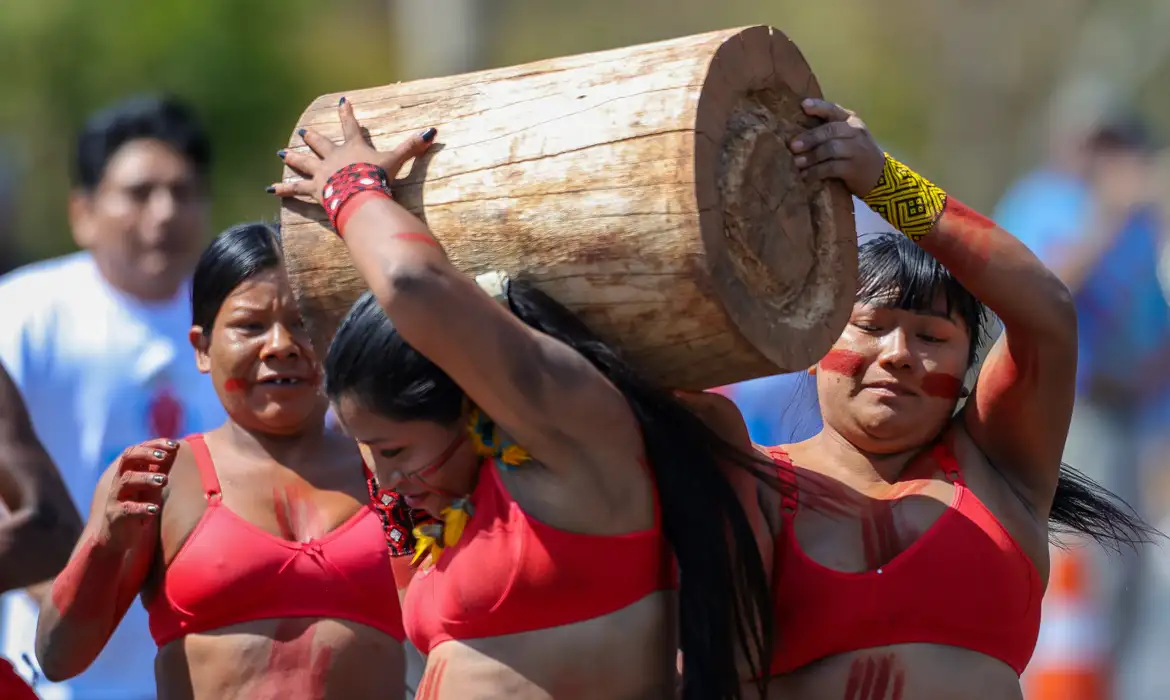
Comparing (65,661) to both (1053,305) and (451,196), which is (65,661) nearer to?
(451,196)

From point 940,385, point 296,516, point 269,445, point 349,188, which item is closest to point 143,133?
point 269,445

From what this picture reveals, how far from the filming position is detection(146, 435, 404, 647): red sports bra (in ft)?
12.0

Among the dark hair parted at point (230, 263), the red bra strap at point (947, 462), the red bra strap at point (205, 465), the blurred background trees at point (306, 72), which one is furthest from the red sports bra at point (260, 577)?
the blurred background trees at point (306, 72)

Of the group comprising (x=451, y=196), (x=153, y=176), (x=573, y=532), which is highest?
(x=451, y=196)

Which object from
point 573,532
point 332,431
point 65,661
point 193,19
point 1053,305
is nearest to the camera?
point 573,532

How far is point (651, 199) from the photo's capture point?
2.77 m

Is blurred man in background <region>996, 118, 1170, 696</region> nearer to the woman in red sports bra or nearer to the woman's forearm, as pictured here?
Result: the woman in red sports bra

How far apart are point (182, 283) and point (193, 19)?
9.83m

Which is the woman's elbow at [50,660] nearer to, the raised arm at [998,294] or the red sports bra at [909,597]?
the red sports bra at [909,597]

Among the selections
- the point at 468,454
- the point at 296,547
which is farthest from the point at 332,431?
the point at 468,454

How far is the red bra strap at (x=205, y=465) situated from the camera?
3.75 metres

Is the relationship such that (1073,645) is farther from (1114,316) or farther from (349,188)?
(349,188)

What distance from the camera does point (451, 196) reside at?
117 inches

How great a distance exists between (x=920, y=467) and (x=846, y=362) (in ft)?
0.87
